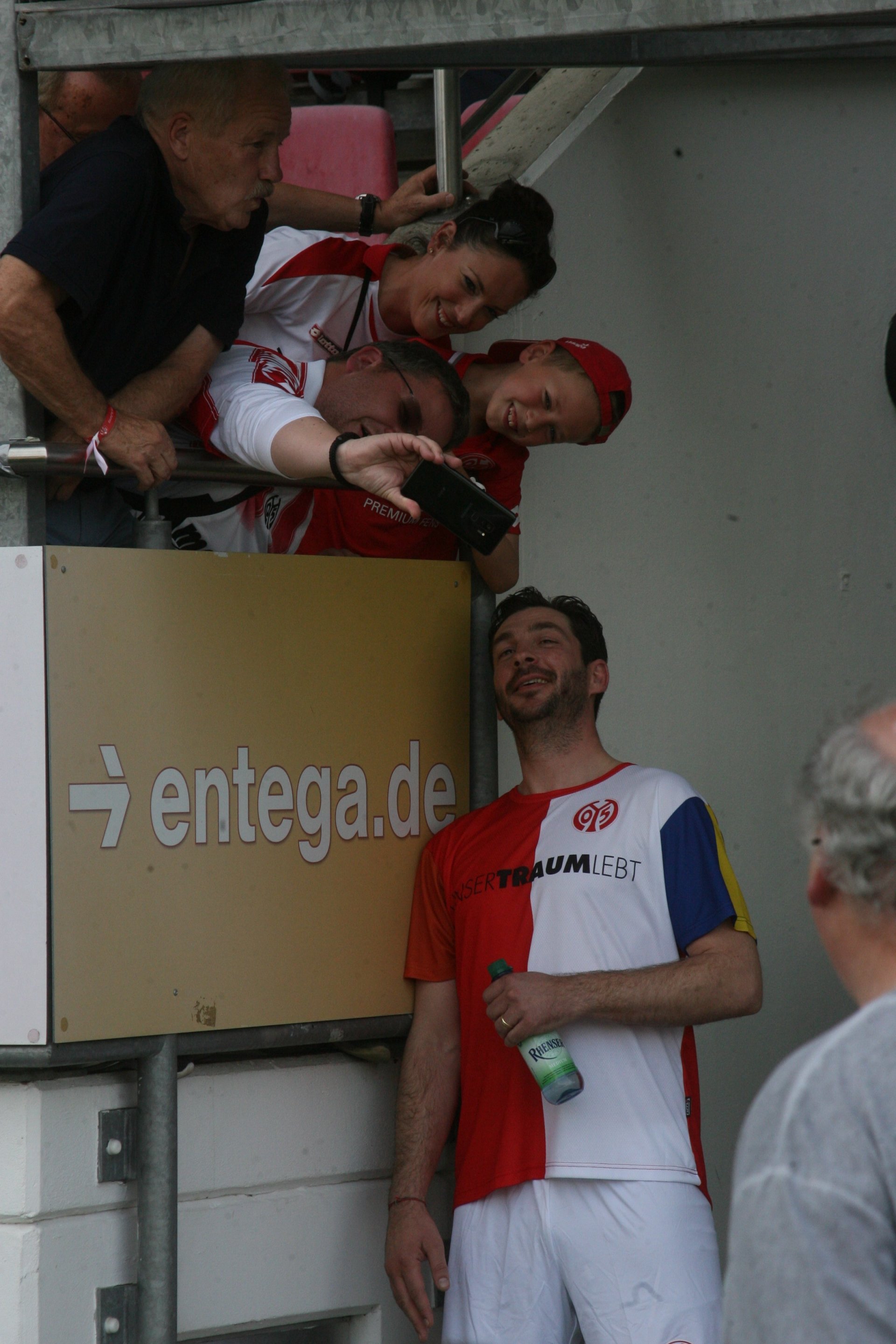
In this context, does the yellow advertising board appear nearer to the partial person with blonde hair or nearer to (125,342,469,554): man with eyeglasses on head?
(125,342,469,554): man with eyeglasses on head

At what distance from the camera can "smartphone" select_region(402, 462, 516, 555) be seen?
103 inches

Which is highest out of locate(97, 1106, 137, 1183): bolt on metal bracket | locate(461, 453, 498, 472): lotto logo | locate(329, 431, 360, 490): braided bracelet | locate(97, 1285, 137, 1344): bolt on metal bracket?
locate(461, 453, 498, 472): lotto logo

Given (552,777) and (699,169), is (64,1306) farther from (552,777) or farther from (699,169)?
(699,169)

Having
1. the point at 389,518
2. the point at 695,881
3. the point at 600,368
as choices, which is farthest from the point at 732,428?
the point at 695,881

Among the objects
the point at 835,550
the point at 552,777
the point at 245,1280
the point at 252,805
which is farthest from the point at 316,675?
the point at 835,550

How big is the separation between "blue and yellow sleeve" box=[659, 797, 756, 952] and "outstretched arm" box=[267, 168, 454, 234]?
1.55 meters

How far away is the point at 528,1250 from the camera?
294 cm

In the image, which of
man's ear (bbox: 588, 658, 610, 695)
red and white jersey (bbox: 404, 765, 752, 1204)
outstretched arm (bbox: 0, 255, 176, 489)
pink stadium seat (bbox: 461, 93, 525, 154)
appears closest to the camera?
outstretched arm (bbox: 0, 255, 176, 489)

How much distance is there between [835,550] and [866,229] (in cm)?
85

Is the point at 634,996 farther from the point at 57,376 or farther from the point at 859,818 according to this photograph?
the point at 859,818

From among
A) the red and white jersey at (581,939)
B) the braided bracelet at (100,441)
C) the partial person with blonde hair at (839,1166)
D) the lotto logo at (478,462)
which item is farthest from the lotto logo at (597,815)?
the partial person with blonde hair at (839,1166)

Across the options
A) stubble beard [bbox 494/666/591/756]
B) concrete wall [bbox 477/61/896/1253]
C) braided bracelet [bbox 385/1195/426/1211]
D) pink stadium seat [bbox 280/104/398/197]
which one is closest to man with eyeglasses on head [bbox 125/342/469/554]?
stubble beard [bbox 494/666/591/756]

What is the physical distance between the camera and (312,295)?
3.35 metres

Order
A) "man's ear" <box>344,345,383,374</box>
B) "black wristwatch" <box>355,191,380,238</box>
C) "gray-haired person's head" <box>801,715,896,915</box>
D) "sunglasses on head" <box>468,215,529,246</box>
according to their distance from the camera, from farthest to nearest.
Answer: "black wristwatch" <box>355,191,380,238</box>, "sunglasses on head" <box>468,215,529,246</box>, "man's ear" <box>344,345,383,374</box>, "gray-haired person's head" <box>801,715,896,915</box>
